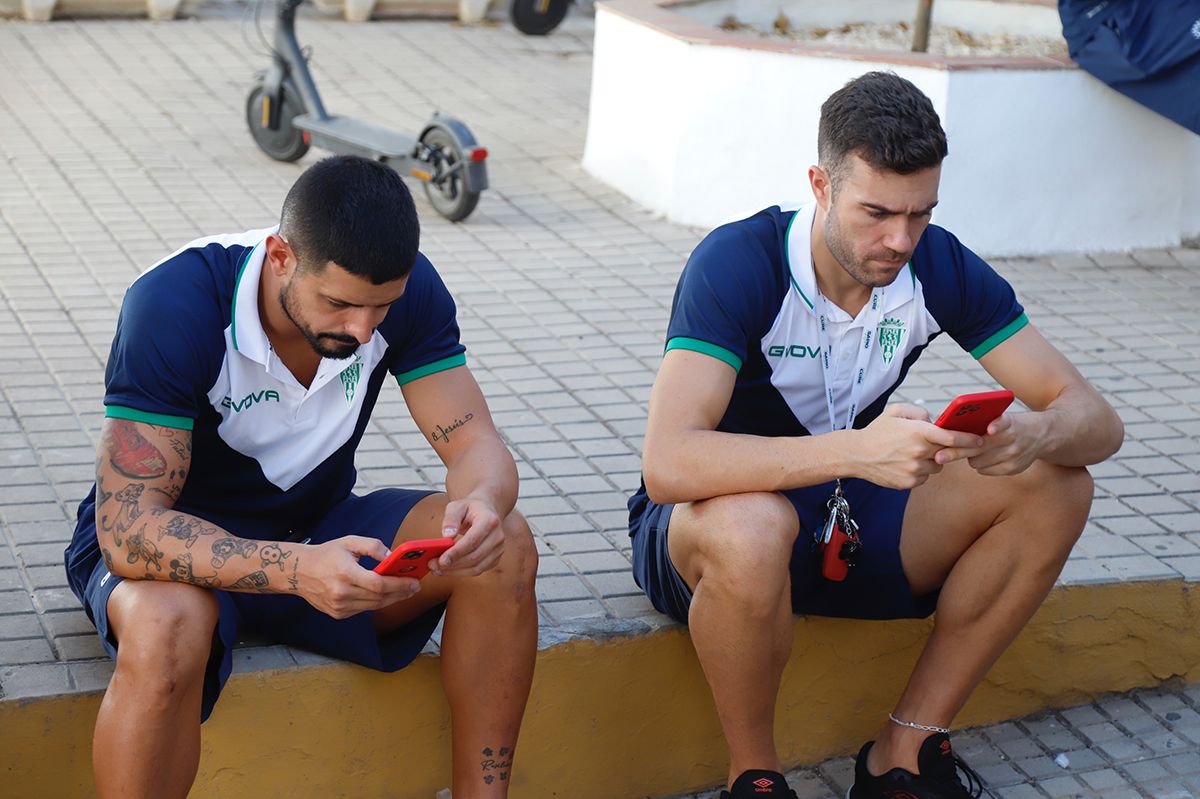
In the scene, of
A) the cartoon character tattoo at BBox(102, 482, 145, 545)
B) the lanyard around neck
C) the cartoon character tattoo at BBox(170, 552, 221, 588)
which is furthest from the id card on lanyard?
the cartoon character tattoo at BBox(102, 482, 145, 545)

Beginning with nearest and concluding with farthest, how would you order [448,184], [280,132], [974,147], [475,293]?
[475,293]
[974,147]
[448,184]
[280,132]

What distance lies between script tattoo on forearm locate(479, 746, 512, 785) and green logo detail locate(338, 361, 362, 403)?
0.73 metres

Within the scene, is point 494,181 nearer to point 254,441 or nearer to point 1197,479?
point 1197,479

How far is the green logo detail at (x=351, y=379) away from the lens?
9.87ft

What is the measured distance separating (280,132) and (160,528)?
16.7 feet

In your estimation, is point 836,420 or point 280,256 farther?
point 836,420

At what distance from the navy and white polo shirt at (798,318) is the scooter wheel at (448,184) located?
347 cm

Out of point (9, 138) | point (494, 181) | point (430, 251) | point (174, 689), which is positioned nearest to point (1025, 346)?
point (174, 689)

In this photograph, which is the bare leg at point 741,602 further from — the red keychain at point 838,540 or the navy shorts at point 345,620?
the navy shorts at point 345,620

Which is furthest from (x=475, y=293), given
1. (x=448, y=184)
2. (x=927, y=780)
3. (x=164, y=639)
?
(x=164, y=639)

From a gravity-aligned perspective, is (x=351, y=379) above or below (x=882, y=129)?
below

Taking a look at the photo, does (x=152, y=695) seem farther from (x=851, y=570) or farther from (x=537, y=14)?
(x=537, y=14)

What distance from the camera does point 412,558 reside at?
2.61 meters

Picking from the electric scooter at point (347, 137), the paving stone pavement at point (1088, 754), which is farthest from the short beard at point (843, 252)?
the electric scooter at point (347, 137)
